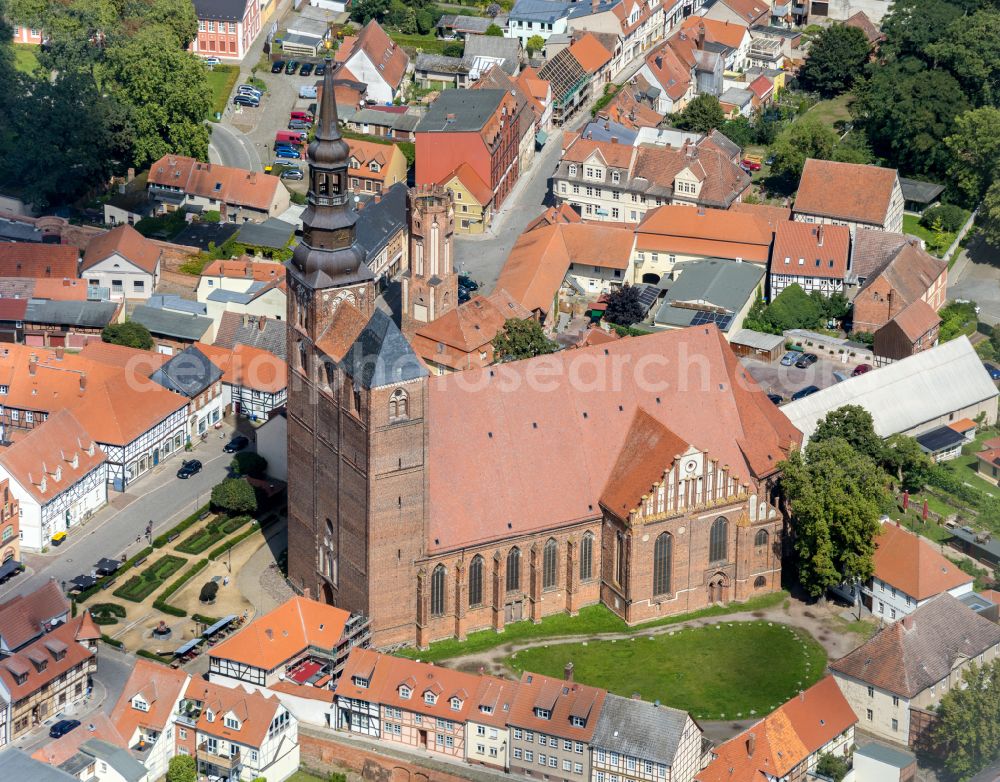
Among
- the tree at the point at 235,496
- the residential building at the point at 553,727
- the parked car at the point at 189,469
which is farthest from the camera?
the parked car at the point at 189,469

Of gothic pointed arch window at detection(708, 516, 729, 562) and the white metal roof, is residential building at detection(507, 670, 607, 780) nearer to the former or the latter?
gothic pointed arch window at detection(708, 516, 729, 562)

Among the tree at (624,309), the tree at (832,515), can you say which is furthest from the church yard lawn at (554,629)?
the tree at (624,309)

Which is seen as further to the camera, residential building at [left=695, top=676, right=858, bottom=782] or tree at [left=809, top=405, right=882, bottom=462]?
tree at [left=809, top=405, right=882, bottom=462]

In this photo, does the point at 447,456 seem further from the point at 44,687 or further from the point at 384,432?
the point at 44,687

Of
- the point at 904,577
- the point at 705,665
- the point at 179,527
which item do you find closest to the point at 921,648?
the point at 904,577

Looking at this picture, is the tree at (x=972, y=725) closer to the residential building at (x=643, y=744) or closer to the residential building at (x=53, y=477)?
the residential building at (x=643, y=744)

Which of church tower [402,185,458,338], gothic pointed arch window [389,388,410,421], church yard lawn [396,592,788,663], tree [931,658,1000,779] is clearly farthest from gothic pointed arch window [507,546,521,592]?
church tower [402,185,458,338]
